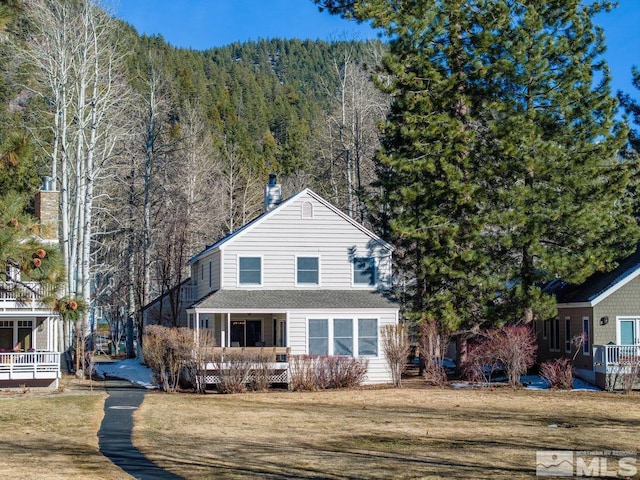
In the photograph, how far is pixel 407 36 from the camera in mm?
29469

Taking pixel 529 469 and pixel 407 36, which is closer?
pixel 529 469

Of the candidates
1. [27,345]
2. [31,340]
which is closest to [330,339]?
[31,340]

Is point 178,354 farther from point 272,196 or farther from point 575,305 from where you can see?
point 575,305

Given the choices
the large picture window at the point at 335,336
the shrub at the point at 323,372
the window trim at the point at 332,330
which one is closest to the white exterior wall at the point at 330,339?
the window trim at the point at 332,330

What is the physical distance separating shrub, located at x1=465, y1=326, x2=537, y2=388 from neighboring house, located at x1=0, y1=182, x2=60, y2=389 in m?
13.7

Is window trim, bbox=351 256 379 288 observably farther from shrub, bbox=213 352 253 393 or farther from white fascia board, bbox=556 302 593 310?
white fascia board, bbox=556 302 593 310

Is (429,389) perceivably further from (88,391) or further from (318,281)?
(88,391)

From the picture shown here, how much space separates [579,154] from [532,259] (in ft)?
13.3

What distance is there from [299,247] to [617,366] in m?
11.5

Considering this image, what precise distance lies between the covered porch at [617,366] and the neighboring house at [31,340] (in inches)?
685

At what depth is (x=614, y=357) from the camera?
27.4 m

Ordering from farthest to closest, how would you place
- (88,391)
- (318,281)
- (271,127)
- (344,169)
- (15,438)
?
(271,127) < (344,169) < (318,281) < (88,391) < (15,438)

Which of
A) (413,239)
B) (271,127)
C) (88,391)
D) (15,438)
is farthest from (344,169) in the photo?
(271,127)

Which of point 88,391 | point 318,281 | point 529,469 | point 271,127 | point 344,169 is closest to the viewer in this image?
point 529,469
